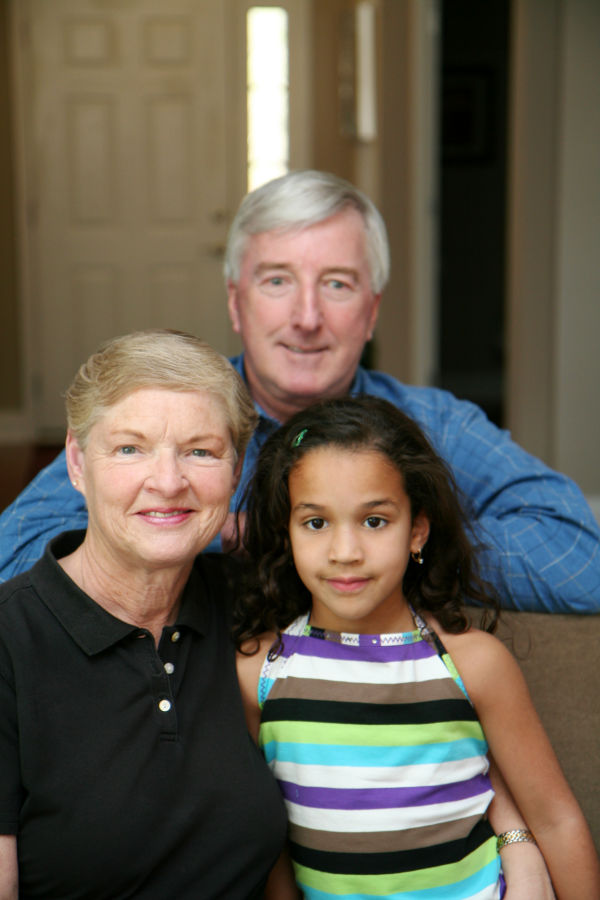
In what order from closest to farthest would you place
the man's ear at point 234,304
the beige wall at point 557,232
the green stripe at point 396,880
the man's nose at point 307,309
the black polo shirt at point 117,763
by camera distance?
the black polo shirt at point 117,763
the green stripe at point 396,880
the man's nose at point 307,309
the man's ear at point 234,304
the beige wall at point 557,232

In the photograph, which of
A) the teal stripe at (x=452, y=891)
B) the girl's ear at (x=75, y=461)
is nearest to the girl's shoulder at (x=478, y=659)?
the teal stripe at (x=452, y=891)

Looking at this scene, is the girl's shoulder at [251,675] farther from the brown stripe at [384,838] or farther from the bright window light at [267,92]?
the bright window light at [267,92]

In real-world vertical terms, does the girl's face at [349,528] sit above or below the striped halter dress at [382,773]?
above

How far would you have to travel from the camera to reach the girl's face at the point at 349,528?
1.25 meters

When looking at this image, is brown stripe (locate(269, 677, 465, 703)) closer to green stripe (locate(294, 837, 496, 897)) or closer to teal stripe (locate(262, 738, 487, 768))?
teal stripe (locate(262, 738, 487, 768))

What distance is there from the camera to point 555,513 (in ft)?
5.22

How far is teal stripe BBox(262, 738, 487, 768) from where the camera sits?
125 cm

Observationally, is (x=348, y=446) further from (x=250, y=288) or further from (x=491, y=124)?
(x=491, y=124)

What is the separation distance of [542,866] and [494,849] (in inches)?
2.5

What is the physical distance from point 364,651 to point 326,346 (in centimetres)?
66

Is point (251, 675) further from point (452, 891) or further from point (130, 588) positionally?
point (452, 891)

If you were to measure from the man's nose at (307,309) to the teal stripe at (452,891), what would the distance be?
905 mm

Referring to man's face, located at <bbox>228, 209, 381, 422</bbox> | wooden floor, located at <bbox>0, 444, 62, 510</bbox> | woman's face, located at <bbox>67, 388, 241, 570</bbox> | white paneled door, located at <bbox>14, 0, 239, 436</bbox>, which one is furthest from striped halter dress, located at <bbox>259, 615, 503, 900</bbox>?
white paneled door, located at <bbox>14, 0, 239, 436</bbox>

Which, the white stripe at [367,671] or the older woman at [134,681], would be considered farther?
the white stripe at [367,671]
